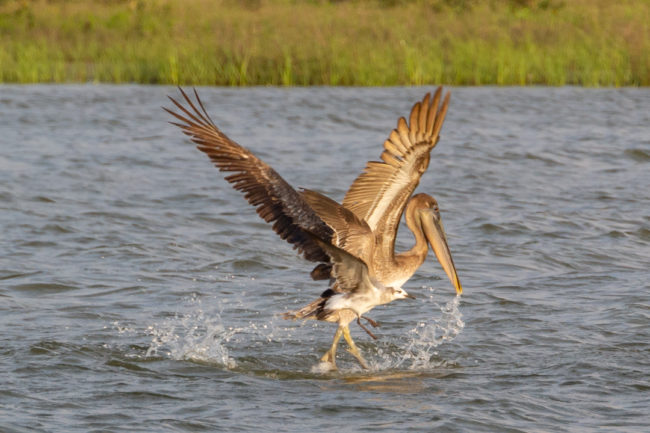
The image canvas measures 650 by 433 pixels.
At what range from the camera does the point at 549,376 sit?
6.14 m

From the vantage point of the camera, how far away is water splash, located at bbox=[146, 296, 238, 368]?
657cm

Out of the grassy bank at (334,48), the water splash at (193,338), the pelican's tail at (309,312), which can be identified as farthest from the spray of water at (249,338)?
the grassy bank at (334,48)

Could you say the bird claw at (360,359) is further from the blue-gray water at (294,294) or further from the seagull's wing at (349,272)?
the seagull's wing at (349,272)

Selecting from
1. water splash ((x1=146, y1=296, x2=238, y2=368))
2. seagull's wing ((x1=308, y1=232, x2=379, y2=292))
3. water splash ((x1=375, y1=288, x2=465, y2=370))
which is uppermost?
seagull's wing ((x1=308, y1=232, x2=379, y2=292))

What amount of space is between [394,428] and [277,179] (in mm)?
1467

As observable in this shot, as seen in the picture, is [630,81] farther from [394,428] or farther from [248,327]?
[394,428]

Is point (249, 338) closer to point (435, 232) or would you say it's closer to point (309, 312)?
point (309, 312)

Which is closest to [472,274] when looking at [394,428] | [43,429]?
[394,428]

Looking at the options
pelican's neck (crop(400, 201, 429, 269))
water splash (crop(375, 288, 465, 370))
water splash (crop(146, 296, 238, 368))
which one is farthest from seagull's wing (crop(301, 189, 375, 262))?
water splash (crop(146, 296, 238, 368))

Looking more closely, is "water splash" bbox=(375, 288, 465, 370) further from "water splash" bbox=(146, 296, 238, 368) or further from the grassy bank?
the grassy bank

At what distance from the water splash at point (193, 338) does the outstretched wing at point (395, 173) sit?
1.24 metres

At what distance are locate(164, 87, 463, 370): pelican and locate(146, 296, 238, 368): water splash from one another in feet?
2.20

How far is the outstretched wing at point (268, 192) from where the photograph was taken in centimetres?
572

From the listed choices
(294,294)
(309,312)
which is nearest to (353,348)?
(309,312)
